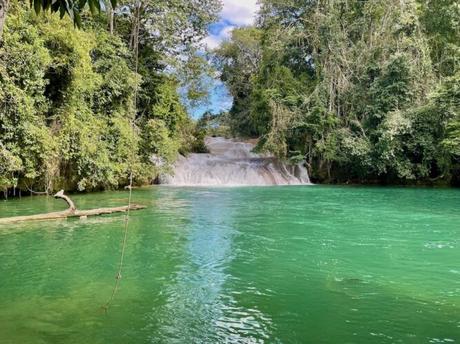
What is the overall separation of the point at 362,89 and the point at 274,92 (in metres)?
4.96

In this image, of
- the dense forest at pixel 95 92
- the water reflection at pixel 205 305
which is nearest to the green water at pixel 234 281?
the water reflection at pixel 205 305

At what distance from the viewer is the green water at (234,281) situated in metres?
4.43

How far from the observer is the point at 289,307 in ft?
16.8

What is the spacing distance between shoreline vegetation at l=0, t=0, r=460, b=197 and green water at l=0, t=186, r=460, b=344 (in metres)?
4.82

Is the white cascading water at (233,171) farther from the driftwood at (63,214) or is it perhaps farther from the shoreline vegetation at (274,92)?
the driftwood at (63,214)

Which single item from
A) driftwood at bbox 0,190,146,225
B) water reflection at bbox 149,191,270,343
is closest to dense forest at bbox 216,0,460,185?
driftwood at bbox 0,190,146,225

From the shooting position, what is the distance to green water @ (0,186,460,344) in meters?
4.43

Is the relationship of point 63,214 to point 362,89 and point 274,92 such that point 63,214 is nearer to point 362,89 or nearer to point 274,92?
point 274,92

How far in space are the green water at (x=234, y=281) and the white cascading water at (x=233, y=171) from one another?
1366 centimetres

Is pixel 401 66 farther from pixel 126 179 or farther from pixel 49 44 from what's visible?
pixel 49 44

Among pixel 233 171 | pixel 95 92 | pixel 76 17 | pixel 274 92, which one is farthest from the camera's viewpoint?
pixel 274 92


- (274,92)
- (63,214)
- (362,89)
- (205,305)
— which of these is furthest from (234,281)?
(362,89)

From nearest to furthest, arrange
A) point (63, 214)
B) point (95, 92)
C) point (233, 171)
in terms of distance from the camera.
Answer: point (63, 214), point (95, 92), point (233, 171)

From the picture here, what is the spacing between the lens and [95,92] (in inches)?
728
